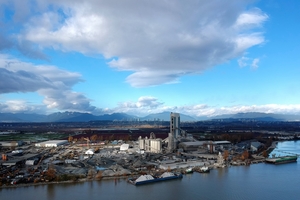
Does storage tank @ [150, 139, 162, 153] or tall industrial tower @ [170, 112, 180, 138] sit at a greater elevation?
tall industrial tower @ [170, 112, 180, 138]

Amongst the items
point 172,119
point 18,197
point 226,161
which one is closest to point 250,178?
point 226,161

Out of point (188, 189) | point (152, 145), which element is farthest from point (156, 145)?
point (188, 189)

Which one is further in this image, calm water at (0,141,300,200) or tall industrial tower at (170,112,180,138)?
tall industrial tower at (170,112,180,138)

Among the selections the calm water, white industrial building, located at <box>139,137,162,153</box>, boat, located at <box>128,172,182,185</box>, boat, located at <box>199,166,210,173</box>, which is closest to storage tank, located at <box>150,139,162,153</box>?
white industrial building, located at <box>139,137,162,153</box>

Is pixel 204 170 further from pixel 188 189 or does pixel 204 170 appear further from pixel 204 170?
pixel 188 189

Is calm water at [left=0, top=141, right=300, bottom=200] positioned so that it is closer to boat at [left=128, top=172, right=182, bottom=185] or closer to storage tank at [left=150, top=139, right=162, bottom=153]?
boat at [left=128, top=172, right=182, bottom=185]

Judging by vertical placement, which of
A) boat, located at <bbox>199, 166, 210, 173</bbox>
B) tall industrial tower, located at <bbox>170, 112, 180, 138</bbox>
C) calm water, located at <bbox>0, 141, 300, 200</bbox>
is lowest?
calm water, located at <bbox>0, 141, 300, 200</bbox>

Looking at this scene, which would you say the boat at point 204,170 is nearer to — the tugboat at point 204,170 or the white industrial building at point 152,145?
the tugboat at point 204,170

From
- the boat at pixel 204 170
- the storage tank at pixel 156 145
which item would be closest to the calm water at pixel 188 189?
the boat at pixel 204 170
